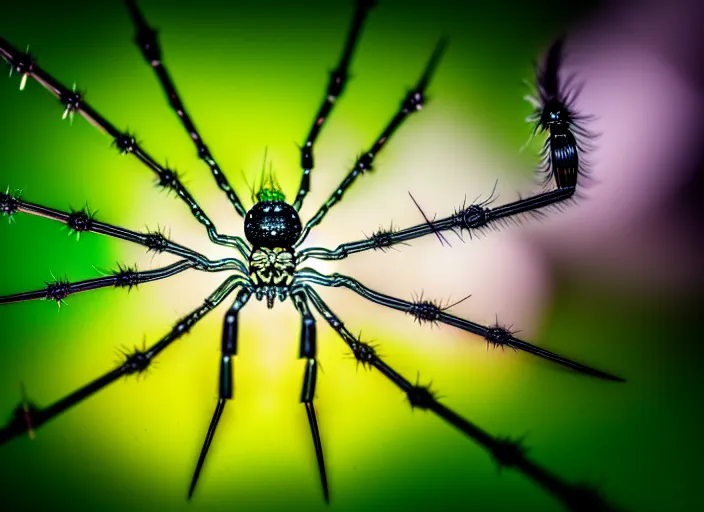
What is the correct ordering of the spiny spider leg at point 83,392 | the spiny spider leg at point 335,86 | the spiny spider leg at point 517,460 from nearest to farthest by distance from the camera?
the spiny spider leg at point 517,460, the spiny spider leg at point 83,392, the spiny spider leg at point 335,86

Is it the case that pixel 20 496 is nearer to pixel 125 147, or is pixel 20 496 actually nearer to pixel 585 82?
pixel 125 147

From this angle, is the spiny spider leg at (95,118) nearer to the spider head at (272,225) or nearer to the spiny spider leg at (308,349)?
the spider head at (272,225)

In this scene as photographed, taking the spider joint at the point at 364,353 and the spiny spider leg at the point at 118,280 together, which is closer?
the spider joint at the point at 364,353

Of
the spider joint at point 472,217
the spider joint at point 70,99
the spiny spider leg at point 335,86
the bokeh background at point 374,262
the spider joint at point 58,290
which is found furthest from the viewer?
the bokeh background at point 374,262

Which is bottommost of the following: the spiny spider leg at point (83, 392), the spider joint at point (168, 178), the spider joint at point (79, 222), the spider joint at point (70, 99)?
the spiny spider leg at point (83, 392)

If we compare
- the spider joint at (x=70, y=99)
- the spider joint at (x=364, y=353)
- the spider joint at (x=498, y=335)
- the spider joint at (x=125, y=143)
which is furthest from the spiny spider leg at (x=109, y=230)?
the spider joint at (x=498, y=335)

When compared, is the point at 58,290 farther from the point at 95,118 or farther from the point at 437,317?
the point at 437,317

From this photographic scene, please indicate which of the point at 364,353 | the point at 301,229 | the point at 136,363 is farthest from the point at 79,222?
the point at 364,353
